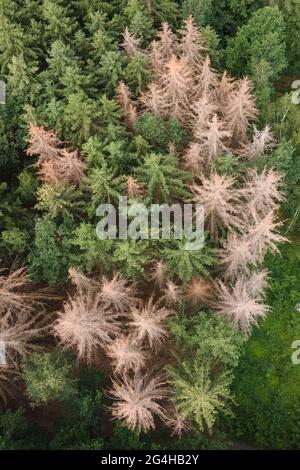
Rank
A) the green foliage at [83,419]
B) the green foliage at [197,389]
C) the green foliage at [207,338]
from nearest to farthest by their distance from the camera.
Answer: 1. the green foliage at [197,389]
2. the green foliage at [83,419]
3. the green foliage at [207,338]

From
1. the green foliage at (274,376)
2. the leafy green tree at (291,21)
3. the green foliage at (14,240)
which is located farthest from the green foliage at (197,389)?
the leafy green tree at (291,21)

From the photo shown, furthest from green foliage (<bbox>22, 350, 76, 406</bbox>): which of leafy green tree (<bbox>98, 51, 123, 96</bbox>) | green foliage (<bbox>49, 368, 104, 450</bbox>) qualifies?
leafy green tree (<bbox>98, 51, 123, 96</bbox>)

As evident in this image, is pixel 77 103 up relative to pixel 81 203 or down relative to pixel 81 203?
up

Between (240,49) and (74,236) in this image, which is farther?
(240,49)

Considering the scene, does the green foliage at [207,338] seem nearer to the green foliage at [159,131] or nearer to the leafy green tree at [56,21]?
the green foliage at [159,131]
